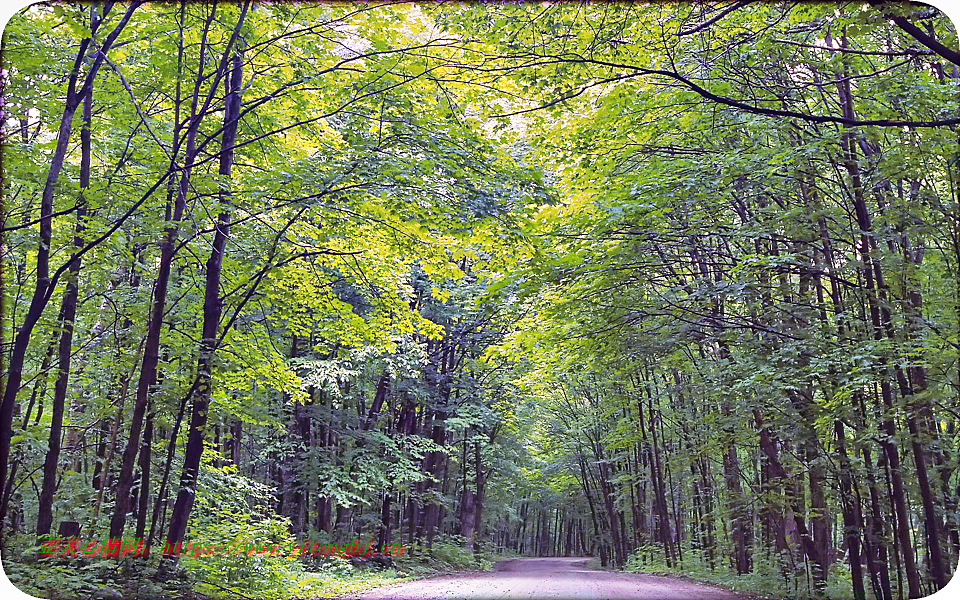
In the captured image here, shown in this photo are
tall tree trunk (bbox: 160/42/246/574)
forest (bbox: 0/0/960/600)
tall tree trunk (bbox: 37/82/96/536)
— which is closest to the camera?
forest (bbox: 0/0/960/600)

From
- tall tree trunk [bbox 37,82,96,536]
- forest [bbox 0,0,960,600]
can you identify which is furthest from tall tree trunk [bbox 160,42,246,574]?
tall tree trunk [bbox 37,82,96,536]

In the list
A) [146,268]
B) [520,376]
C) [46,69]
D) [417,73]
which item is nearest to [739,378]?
[417,73]

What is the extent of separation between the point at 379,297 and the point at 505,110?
3.33 m

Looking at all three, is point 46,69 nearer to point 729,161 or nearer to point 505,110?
point 505,110

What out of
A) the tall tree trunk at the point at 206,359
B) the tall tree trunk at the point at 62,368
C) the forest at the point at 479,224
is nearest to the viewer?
the forest at the point at 479,224

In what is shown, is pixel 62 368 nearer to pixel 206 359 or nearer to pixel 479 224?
pixel 206 359

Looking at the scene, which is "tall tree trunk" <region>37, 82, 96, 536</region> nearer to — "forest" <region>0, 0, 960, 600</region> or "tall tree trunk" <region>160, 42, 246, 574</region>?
"forest" <region>0, 0, 960, 600</region>

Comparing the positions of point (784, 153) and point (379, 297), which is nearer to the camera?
point (784, 153)

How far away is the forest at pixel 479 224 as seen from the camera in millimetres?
4652

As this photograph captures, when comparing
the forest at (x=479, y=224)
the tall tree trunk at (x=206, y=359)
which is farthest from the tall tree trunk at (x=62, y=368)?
the tall tree trunk at (x=206, y=359)

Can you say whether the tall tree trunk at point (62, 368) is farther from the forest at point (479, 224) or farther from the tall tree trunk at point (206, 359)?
the tall tree trunk at point (206, 359)

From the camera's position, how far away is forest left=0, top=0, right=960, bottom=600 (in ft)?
15.3

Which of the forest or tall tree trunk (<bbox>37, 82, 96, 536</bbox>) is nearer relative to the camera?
the forest

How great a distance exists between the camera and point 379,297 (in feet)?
27.0
